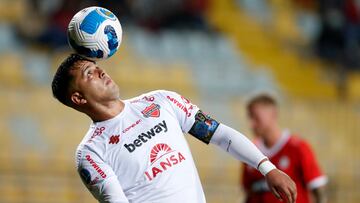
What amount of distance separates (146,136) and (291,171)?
1.81 meters

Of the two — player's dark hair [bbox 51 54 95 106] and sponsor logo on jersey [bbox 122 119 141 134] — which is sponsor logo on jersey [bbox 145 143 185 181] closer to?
sponsor logo on jersey [bbox 122 119 141 134]

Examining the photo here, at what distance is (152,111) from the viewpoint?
4.18 m

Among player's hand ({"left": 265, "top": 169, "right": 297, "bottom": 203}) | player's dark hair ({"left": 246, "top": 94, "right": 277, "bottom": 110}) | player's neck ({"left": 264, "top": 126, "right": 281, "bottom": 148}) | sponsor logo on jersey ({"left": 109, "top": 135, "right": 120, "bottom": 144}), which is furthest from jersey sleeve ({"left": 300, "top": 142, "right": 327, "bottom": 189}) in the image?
sponsor logo on jersey ({"left": 109, "top": 135, "right": 120, "bottom": 144})

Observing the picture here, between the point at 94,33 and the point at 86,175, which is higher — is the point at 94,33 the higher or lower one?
the higher one

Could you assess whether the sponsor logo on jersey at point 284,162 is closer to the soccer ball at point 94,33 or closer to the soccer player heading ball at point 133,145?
the soccer player heading ball at point 133,145

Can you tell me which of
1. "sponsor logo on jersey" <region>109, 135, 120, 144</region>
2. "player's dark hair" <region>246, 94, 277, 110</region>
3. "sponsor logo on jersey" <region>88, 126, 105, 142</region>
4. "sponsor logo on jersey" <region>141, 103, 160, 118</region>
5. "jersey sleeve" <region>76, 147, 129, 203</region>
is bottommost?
"jersey sleeve" <region>76, 147, 129, 203</region>

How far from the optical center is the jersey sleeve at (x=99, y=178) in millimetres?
3928

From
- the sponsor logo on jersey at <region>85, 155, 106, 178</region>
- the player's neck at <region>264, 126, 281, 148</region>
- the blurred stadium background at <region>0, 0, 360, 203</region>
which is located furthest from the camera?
the blurred stadium background at <region>0, 0, 360, 203</region>

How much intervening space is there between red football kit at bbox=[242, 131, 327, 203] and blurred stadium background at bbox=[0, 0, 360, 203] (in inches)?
106

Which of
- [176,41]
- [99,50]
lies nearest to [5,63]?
[176,41]

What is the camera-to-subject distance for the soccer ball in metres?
4.06

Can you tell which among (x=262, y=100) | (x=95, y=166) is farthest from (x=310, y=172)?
(x=95, y=166)

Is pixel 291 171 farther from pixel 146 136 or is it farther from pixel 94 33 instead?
pixel 94 33

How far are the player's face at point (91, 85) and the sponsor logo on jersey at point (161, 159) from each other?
0.34m
